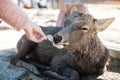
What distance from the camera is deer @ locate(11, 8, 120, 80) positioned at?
4.67m

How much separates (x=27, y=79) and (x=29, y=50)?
3.59 ft

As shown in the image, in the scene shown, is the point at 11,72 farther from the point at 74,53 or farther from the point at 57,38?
the point at 57,38

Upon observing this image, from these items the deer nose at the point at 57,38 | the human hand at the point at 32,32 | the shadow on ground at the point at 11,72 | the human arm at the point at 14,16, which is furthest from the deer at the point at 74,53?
the human arm at the point at 14,16

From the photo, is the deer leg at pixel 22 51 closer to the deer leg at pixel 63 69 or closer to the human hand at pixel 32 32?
the deer leg at pixel 63 69

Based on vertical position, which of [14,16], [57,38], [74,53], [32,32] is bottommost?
[74,53]

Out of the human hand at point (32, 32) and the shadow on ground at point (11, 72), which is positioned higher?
the human hand at point (32, 32)

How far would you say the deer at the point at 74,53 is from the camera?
4668 mm

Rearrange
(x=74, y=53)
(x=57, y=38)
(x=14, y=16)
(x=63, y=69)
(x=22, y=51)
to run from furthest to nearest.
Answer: (x=22, y=51) → (x=63, y=69) → (x=74, y=53) → (x=57, y=38) → (x=14, y=16)

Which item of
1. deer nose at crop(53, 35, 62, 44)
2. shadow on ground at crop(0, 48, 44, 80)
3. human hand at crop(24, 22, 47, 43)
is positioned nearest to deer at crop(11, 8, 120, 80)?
deer nose at crop(53, 35, 62, 44)

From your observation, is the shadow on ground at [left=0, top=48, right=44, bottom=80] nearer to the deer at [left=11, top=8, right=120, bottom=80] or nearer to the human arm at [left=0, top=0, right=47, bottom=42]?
the deer at [left=11, top=8, right=120, bottom=80]

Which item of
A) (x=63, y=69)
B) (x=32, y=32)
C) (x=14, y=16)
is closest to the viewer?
(x=14, y=16)

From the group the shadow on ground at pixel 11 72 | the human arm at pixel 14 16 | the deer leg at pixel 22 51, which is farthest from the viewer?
the deer leg at pixel 22 51

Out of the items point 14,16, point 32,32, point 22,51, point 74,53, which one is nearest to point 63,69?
point 74,53

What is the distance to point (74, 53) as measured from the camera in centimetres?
508
